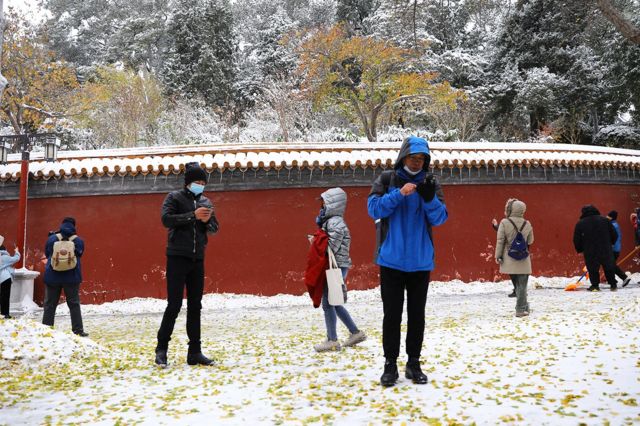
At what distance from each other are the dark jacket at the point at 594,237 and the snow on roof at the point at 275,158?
256 centimetres

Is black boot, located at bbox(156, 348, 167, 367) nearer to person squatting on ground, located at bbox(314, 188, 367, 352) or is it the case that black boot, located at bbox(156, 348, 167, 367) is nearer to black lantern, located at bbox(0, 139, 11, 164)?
person squatting on ground, located at bbox(314, 188, 367, 352)

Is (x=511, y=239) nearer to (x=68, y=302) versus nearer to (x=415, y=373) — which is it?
(x=415, y=373)

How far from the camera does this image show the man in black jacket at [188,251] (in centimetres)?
497

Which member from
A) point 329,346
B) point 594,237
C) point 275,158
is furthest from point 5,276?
point 594,237

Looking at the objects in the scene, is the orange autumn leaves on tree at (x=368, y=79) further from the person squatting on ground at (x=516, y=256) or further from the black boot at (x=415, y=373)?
the black boot at (x=415, y=373)

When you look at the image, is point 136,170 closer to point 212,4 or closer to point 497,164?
point 497,164

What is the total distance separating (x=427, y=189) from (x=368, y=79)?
2314 centimetres

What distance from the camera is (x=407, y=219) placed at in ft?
13.6

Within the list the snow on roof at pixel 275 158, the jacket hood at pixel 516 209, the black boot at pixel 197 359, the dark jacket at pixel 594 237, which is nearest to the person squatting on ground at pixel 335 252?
the black boot at pixel 197 359

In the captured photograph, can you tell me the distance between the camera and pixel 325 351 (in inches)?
224

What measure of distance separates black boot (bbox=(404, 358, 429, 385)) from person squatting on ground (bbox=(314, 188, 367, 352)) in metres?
1.40

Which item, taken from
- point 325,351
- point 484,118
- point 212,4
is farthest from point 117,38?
point 325,351

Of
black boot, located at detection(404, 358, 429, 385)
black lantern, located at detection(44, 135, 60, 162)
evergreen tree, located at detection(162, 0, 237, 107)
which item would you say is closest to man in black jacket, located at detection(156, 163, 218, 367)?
black boot, located at detection(404, 358, 429, 385)

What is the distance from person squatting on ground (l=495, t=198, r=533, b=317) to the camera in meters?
7.55
